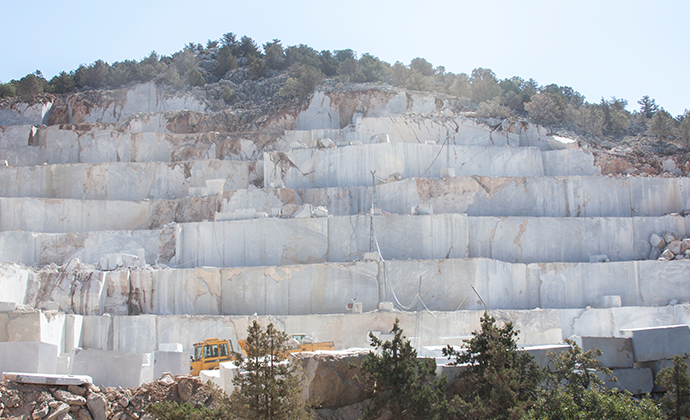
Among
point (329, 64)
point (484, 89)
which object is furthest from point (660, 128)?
point (329, 64)

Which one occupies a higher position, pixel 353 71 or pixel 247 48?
pixel 247 48

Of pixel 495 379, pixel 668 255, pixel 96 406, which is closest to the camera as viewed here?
pixel 495 379

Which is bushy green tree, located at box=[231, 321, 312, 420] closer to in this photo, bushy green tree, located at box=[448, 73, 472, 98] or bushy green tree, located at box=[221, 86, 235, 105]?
bushy green tree, located at box=[221, 86, 235, 105]

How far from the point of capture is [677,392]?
1103cm

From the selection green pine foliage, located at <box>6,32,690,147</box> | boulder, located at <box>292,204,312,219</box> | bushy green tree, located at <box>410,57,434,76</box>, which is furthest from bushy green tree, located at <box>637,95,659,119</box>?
boulder, located at <box>292,204,312,219</box>

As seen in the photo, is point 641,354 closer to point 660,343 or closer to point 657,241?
point 660,343

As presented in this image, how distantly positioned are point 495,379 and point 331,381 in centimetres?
321

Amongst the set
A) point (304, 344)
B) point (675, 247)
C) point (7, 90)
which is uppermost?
point (7, 90)

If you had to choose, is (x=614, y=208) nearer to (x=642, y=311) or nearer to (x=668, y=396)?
(x=642, y=311)

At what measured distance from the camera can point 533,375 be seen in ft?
38.7

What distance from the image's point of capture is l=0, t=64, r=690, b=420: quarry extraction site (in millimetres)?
19297

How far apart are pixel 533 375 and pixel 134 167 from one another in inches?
922

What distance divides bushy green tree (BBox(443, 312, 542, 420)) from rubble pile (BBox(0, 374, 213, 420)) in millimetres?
4809

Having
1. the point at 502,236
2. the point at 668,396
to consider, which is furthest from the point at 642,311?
the point at 668,396
